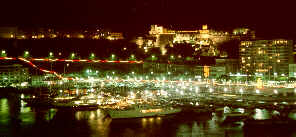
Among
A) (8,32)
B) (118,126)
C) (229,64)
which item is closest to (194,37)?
(229,64)

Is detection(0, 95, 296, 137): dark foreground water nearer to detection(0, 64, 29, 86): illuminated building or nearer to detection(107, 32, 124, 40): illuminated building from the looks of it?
detection(0, 64, 29, 86): illuminated building

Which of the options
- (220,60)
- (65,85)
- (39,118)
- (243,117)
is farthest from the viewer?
(220,60)

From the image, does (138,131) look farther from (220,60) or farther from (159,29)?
(159,29)

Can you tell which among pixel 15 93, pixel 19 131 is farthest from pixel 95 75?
pixel 19 131

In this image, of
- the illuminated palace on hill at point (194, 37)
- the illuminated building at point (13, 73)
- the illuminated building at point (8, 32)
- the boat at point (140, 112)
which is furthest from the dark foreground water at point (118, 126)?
the illuminated palace on hill at point (194, 37)

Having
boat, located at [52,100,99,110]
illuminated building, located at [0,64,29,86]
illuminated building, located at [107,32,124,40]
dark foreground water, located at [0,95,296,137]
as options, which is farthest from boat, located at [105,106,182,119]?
illuminated building, located at [107,32,124,40]

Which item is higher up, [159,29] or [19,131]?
[159,29]

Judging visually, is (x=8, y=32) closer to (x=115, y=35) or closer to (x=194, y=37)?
(x=115, y=35)
